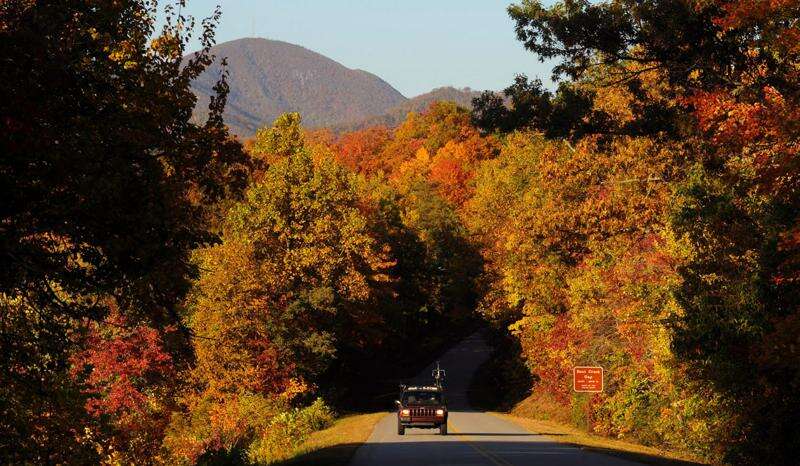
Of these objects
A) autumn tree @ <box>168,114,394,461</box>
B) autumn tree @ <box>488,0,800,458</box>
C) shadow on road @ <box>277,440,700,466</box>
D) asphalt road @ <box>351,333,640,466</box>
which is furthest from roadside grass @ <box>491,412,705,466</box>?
autumn tree @ <box>168,114,394,461</box>

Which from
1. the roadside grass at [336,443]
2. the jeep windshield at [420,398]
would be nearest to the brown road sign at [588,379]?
the jeep windshield at [420,398]

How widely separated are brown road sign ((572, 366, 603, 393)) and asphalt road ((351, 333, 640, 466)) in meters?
2.14

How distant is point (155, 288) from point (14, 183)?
3.93 m

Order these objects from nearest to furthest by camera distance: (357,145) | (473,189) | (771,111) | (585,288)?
(771,111), (585,288), (473,189), (357,145)

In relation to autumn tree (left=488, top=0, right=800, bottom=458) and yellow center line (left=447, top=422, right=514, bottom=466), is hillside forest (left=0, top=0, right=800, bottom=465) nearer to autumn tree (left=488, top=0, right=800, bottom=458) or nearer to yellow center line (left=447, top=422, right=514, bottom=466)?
autumn tree (left=488, top=0, right=800, bottom=458)

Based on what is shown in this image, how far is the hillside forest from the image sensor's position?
53.7ft

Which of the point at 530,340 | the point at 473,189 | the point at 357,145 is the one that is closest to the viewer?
the point at 530,340

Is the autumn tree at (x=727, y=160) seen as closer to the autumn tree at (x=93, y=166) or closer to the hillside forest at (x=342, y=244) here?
the hillside forest at (x=342, y=244)

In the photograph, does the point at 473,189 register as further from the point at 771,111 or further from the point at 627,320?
the point at 771,111

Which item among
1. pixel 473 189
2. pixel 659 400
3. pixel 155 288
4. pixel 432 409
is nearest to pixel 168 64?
pixel 155 288

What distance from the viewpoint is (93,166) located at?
49.6 ft

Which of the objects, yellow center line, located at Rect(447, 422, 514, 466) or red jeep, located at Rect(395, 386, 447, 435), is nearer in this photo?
yellow center line, located at Rect(447, 422, 514, 466)

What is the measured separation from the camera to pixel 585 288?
153 ft

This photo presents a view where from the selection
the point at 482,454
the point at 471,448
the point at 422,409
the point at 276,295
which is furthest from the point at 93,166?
the point at 276,295
